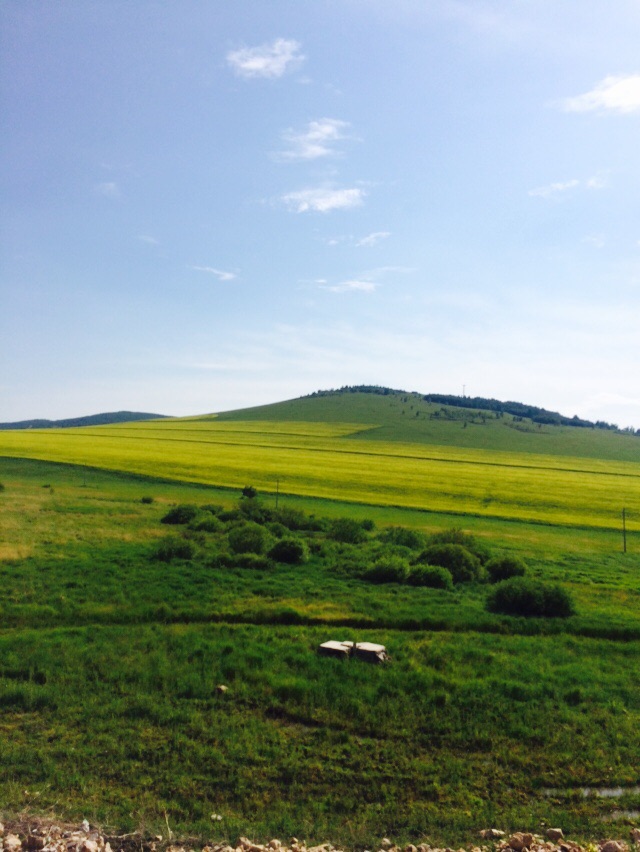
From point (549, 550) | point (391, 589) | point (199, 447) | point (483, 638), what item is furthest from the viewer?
point (199, 447)

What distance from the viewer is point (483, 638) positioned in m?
18.5

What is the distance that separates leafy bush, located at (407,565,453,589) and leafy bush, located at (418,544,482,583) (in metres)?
1.63

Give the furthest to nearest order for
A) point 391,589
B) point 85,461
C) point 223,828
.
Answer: point 85,461, point 391,589, point 223,828

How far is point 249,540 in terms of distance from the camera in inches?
1160

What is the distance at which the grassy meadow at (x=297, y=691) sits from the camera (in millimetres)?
10102

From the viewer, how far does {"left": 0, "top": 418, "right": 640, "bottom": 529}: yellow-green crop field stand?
53.9m

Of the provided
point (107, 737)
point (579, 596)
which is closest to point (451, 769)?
point (107, 737)

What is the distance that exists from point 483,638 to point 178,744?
10.3 metres

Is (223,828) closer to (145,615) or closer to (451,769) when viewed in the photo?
(451,769)

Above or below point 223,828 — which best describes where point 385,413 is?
above

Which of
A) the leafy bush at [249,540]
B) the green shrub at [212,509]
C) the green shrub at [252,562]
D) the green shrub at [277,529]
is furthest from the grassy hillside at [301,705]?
the green shrub at [212,509]

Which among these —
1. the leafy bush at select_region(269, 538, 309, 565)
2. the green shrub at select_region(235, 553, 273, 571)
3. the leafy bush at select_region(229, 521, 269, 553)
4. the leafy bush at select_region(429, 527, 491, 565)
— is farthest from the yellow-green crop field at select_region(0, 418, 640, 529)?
the green shrub at select_region(235, 553, 273, 571)

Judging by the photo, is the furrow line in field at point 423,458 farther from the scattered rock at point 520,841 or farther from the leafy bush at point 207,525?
the scattered rock at point 520,841

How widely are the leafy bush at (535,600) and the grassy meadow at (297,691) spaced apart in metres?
0.76
